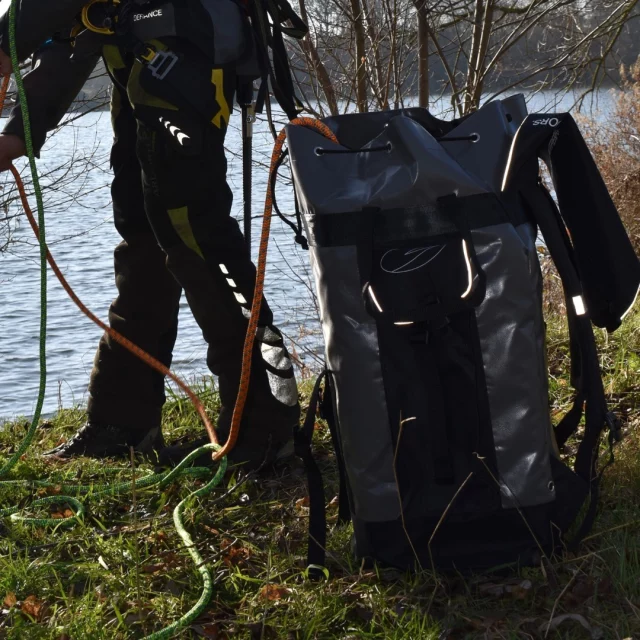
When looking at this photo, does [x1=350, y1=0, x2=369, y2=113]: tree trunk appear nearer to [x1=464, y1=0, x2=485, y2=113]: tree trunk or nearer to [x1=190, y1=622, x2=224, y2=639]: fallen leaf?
[x1=464, y1=0, x2=485, y2=113]: tree trunk

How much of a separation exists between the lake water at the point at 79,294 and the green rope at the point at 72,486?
2.31m

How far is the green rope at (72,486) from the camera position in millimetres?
2207

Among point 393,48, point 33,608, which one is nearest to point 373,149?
point 33,608

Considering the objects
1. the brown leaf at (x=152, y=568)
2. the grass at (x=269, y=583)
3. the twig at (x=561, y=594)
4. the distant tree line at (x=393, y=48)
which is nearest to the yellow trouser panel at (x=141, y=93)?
the grass at (x=269, y=583)

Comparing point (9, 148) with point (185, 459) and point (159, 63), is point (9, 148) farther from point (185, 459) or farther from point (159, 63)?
point (185, 459)

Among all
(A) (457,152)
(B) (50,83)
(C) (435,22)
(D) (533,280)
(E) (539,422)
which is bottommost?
(E) (539,422)

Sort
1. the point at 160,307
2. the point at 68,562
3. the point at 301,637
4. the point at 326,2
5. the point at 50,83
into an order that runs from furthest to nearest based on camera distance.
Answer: the point at 326,2
the point at 160,307
the point at 50,83
the point at 68,562
the point at 301,637

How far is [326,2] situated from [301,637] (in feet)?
13.4

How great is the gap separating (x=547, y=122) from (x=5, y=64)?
1.59 metres

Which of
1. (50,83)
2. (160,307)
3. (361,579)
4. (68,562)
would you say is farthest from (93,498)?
(50,83)

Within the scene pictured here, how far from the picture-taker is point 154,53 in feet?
8.61

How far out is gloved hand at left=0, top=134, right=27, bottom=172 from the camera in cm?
264

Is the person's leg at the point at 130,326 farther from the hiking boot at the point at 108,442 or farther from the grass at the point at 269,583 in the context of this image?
the grass at the point at 269,583

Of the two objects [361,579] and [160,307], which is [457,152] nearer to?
[361,579]
